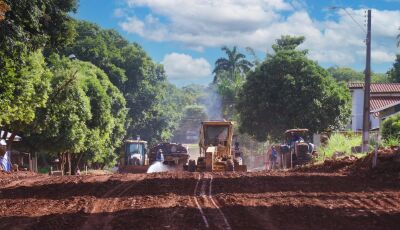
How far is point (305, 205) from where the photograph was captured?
503 inches

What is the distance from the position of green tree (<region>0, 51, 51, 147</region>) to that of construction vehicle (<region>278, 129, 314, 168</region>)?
42.3 feet

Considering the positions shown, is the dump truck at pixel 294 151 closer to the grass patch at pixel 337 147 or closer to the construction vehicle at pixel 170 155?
the grass patch at pixel 337 147

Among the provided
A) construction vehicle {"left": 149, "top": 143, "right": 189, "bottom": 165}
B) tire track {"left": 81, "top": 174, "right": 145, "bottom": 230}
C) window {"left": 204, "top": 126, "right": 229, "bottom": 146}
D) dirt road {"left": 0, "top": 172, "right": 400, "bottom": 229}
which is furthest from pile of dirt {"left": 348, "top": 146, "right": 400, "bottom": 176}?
construction vehicle {"left": 149, "top": 143, "right": 189, "bottom": 165}

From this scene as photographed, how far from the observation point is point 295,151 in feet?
107

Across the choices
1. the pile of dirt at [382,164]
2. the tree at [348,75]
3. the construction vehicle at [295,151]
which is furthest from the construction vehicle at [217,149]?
the tree at [348,75]

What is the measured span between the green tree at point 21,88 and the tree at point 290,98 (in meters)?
24.3

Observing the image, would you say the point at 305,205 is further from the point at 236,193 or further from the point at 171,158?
the point at 171,158

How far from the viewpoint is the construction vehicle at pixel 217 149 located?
29.6 meters

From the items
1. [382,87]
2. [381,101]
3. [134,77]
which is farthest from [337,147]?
[134,77]

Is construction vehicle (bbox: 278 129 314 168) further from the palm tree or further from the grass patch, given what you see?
the palm tree

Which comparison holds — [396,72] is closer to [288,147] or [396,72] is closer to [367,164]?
[288,147]

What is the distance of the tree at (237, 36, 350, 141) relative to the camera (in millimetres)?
49812

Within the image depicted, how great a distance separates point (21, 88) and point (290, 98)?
2830 centimetres

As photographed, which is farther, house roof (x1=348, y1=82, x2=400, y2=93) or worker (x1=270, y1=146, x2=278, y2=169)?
house roof (x1=348, y1=82, x2=400, y2=93)
